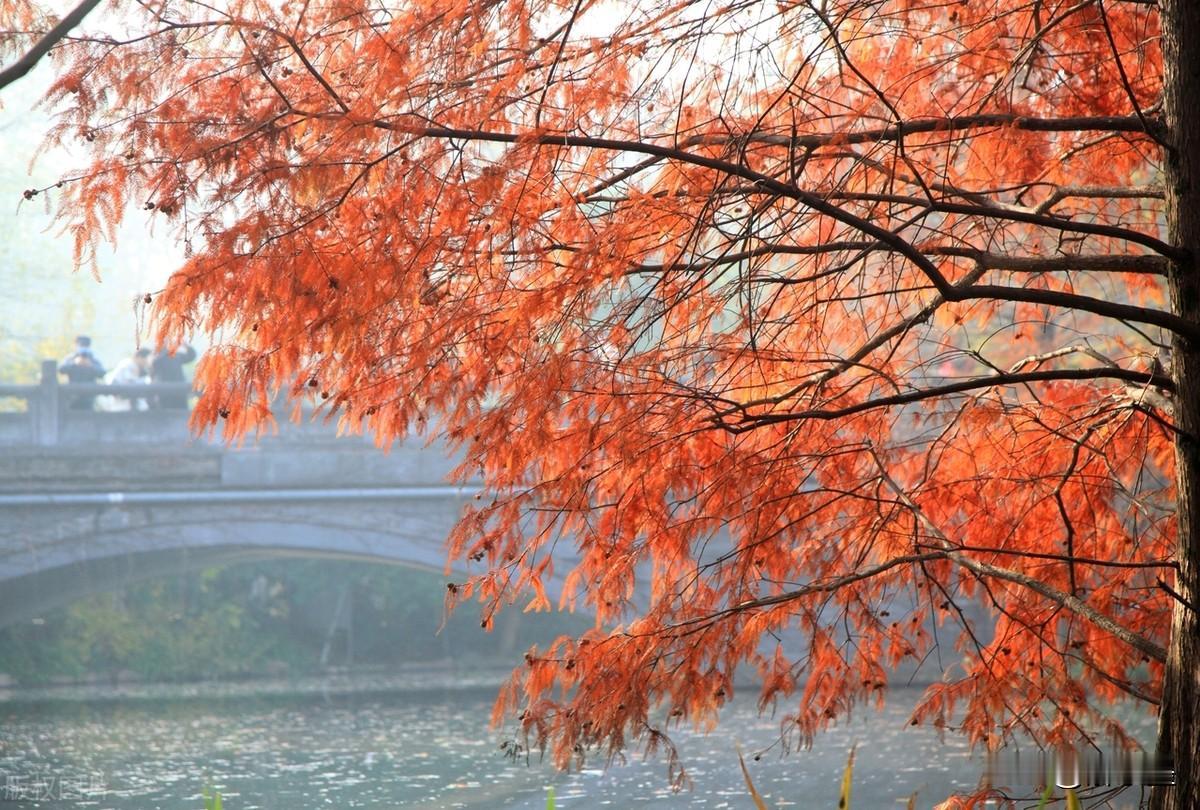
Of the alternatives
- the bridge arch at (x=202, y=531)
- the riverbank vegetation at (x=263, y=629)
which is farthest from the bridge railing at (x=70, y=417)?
the riverbank vegetation at (x=263, y=629)

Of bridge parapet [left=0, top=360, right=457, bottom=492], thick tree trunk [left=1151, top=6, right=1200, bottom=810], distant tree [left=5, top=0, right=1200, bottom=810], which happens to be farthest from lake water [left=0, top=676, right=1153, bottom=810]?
thick tree trunk [left=1151, top=6, right=1200, bottom=810]

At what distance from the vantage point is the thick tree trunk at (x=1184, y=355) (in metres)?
2.64

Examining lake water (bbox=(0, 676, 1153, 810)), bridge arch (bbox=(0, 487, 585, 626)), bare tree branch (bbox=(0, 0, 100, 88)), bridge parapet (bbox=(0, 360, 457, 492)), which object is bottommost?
lake water (bbox=(0, 676, 1153, 810))

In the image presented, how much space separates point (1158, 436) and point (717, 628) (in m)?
1.37

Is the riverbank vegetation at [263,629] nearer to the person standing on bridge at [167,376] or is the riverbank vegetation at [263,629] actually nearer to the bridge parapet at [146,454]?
the bridge parapet at [146,454]

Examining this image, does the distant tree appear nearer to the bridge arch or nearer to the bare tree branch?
the bare tree branch

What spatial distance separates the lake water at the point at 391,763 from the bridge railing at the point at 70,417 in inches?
113

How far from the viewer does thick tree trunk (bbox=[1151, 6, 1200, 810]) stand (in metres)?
2.64

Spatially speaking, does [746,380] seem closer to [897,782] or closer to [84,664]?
[897,782]

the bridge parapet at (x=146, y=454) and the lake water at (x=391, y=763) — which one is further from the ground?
the bridge parapet at (x=146, y=454)

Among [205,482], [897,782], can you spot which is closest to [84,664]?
[205,482]

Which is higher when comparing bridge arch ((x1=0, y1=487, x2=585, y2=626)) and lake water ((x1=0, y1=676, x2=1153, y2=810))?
bridge arch ((x1=0, y1=487, x2=585, y2=626))

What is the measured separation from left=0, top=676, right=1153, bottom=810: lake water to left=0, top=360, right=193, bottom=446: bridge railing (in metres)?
2.86

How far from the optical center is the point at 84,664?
56.3 feet
